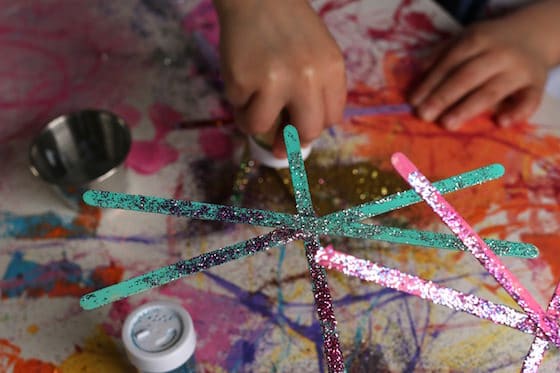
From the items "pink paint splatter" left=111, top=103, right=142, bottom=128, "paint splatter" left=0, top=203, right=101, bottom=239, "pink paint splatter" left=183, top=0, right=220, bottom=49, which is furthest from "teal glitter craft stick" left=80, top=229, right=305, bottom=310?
"pink paint splatter" left=183, top=0, right=220, bottom=49

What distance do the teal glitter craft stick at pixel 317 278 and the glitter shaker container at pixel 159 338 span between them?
16 cm

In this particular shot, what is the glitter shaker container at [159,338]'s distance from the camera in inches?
22.7

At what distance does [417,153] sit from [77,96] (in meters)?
0.54

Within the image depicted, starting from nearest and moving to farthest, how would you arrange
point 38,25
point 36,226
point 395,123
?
1. point 36,226
2. point 395,123
3. point 38,25

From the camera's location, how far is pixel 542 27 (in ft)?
3.34

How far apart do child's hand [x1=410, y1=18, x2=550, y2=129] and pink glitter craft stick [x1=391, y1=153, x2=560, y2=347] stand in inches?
19.0

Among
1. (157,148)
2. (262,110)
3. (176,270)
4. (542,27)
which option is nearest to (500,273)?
(176,270)

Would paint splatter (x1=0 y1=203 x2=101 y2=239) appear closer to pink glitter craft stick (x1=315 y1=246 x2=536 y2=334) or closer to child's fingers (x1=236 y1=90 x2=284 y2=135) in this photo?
child's fingers (x1=236 y1=90 x2=284 y2=135)

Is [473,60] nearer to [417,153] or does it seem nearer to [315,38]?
[417,153]

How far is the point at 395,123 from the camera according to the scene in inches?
36.9

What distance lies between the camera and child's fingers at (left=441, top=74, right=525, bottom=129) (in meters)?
0.93

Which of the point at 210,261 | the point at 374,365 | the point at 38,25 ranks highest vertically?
the point at 210,261

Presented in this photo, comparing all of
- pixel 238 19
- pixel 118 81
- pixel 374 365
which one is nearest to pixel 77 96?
pixel 118 81

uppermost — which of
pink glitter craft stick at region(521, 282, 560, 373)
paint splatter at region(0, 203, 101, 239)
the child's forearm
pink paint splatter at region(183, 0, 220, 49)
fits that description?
pink glitter craft stick at region(521, 282, 560, 373)
